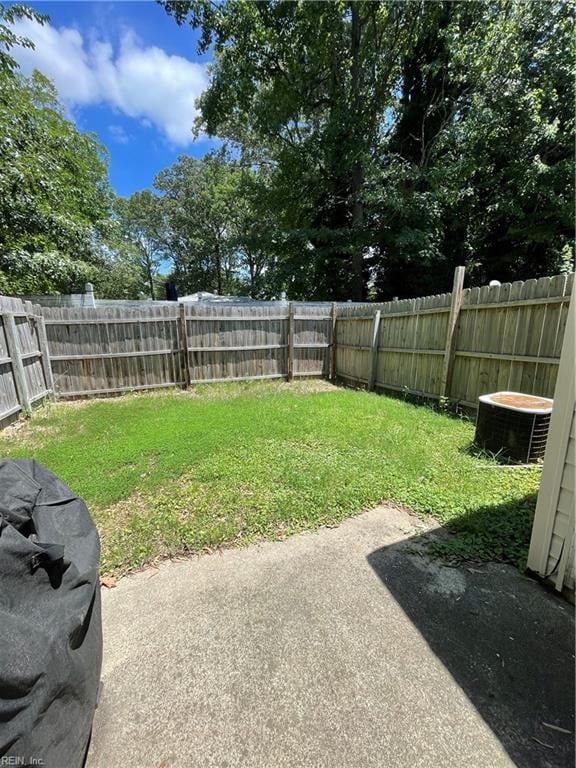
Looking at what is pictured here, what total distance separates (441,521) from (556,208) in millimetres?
11339

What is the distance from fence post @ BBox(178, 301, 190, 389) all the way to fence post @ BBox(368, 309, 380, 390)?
14.2ft

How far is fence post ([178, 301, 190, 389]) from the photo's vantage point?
7836 mm

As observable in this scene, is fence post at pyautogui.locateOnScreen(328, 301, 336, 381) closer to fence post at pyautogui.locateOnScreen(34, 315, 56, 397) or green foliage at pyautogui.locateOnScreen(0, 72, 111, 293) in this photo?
fence post at pyautogui.locateOnScreen(34, 315, 56, 397)

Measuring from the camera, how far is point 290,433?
15.3 ft

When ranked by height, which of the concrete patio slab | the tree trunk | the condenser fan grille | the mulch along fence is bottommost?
the concrete patio slab

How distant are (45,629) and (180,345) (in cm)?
738

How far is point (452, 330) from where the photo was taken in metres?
5.50

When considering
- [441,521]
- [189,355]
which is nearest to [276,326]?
[189,355]

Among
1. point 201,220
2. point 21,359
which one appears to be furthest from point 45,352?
point 201,220

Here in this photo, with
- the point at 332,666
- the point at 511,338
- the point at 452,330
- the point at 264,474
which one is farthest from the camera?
the point at 452,330

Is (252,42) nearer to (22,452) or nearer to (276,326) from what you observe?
(276,326)

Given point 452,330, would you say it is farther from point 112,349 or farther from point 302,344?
point 112,349

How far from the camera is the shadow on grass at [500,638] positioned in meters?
A: 1.34

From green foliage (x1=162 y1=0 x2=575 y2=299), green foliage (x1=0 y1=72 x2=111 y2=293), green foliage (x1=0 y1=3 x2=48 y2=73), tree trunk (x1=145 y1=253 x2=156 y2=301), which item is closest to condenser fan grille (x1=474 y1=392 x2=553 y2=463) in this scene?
green foliage (x1=162 y1=0 x2=575 y2=299)
